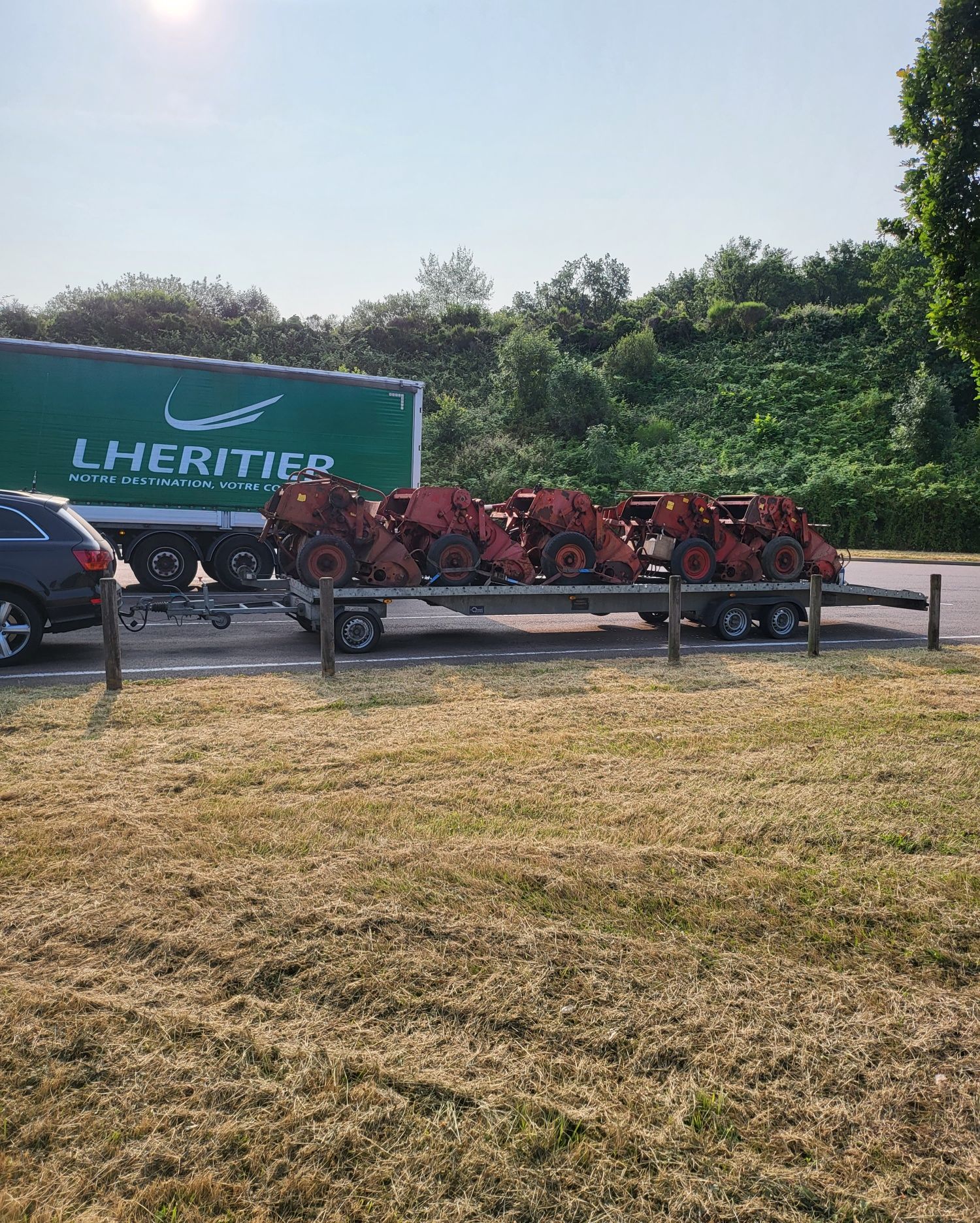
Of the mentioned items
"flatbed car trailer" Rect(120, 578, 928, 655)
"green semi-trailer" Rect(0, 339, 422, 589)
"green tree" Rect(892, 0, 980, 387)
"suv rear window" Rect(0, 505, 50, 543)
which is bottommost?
"flatbed car trailer" Rect(120, 578, 928, 655)

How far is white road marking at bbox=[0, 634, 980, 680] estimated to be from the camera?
8484mm

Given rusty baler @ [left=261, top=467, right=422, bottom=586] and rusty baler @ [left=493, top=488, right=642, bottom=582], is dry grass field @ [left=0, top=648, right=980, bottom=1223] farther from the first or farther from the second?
rusty baler @ [left=493, top=488, right=642, bottom=582]

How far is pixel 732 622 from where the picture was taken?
11539 millimetres

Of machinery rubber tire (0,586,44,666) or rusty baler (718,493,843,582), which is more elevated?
rusty baler (718,493,843,582)

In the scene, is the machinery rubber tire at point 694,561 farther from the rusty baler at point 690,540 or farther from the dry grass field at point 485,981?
the dry grass field at point 485,981

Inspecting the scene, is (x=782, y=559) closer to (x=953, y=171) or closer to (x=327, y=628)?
(x=953, y=171)

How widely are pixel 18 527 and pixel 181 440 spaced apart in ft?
21.3

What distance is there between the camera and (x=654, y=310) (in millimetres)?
57625

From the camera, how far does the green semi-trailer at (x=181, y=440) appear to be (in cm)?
1395

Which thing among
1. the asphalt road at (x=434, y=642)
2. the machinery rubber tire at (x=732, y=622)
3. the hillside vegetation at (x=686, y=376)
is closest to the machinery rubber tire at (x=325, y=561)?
the asphalt road at (x=434, y=642)

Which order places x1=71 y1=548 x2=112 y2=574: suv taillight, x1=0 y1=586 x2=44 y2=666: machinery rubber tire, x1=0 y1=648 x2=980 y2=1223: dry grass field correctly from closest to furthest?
x1=0 y1=648 x2=980 y2=1223: dry grass field
x1=0 y1=586 x2=44 y2=666: machinery rubber tire
x1=71 y1=548 x2=112 y2=574: suv taillight

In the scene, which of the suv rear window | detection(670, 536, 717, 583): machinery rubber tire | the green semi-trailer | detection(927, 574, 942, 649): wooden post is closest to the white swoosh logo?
the green semi-trailer

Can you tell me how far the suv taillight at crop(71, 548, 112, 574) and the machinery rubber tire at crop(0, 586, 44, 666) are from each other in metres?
0.61

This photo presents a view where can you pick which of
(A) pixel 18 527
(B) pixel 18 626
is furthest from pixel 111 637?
(A) pixel 18 527
